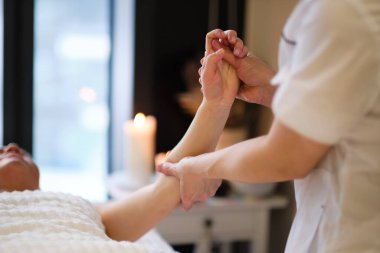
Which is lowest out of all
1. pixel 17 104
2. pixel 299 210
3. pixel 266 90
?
pixel 17 104

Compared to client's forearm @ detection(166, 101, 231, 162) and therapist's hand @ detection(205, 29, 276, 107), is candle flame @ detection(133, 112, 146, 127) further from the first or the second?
therapist's hand @ detection(205, 29, 276, 107)

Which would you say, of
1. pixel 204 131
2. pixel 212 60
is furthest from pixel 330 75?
pixel 204 131

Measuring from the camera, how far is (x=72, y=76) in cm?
282

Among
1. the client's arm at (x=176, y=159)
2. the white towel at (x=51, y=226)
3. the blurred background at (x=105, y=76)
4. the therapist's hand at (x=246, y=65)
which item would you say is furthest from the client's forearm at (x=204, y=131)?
the blurred background at (x=105, y=76)

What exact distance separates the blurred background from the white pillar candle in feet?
0.81

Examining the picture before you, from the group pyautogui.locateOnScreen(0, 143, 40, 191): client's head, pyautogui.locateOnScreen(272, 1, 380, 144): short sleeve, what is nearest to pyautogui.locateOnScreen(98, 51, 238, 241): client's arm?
pyautogui.locateOnScreen(0, 143, 40, 191): client's head

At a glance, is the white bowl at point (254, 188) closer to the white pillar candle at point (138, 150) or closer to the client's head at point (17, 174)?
the white pillar candle at point (138, 150)

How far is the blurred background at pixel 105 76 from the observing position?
2.69m

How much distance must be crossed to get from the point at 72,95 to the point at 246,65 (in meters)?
1.61

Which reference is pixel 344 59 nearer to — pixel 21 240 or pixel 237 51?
pixel 237 51

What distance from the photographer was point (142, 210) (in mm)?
1541

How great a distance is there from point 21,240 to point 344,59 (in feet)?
2.35

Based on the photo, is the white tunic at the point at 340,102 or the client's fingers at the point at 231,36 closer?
the white tunic at the point at 340,102

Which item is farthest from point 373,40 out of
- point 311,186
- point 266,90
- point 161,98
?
point 161,98
